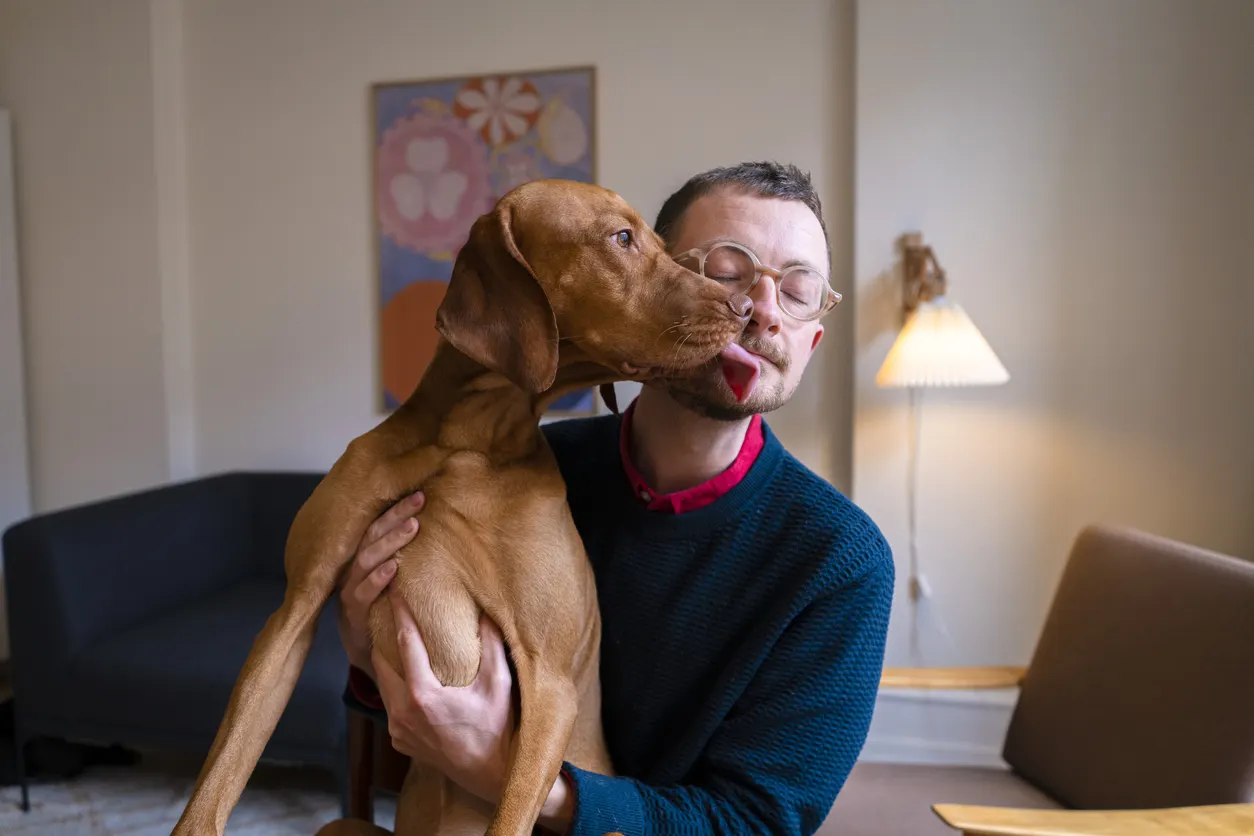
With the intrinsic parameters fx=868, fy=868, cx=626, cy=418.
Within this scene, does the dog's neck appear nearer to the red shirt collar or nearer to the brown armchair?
the red shirt collar

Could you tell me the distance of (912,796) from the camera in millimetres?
1917

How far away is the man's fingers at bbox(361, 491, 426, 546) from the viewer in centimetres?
107

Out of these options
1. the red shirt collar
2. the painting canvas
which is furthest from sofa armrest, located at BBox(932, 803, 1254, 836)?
the painting canvas

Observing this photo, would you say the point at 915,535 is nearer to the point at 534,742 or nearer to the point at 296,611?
the point at 534,742

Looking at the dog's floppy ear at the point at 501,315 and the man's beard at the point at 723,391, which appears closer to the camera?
the dog's floppy ear at the point at 501,315

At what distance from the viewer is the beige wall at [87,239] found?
3.73m

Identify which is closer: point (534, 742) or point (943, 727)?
point (534, 742)

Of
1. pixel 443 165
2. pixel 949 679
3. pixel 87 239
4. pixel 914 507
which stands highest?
pixel 443 165

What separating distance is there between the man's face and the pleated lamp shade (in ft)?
5.12

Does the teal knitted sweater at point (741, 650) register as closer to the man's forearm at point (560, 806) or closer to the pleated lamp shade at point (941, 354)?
the man's forearm at point (560, 806)

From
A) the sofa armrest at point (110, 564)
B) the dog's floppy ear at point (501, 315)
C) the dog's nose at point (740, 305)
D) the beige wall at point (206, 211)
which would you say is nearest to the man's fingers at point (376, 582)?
the dog's floppy ear at point (501, 315)

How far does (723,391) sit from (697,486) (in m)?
0.20

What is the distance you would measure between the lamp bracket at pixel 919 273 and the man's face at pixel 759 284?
183cm

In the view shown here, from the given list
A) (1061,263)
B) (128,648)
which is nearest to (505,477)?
(128,648)
